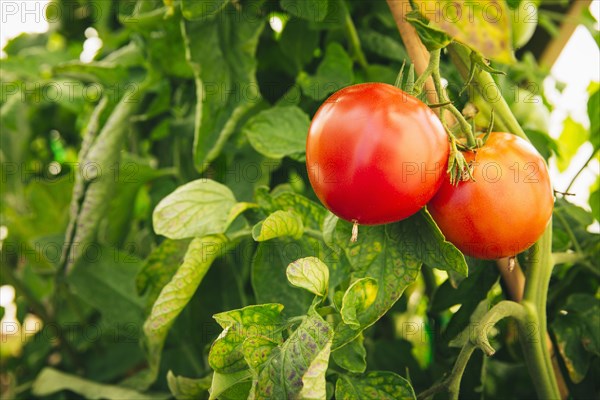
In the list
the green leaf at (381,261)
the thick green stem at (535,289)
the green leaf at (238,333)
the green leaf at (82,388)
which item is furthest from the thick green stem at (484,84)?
the green leaf at (82,388)

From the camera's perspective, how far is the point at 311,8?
1.71 ft

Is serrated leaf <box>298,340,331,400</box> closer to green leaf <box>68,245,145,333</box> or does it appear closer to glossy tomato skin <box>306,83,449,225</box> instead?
glossy tomato skin <box>306,83,449,225</box>

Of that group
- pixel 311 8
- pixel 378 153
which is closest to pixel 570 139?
pixel 311 8

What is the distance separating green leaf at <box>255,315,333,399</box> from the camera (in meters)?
0.35

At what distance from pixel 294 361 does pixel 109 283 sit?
417 mm

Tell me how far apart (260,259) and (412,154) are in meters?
0.21

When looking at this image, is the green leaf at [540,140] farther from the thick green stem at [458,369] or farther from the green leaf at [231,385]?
the green leaf at [231,385]

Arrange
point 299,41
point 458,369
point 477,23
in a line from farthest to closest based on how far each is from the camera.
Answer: point 299,41 < point 458,369 < point 477,23

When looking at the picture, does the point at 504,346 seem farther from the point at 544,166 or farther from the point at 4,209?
the point at 4,209

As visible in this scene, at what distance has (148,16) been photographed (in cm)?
60

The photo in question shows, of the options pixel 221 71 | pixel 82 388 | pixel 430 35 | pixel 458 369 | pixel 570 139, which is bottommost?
pixel 82 388

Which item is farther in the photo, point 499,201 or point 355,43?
point 355,43

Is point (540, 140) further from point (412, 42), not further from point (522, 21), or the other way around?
point (412, 42)

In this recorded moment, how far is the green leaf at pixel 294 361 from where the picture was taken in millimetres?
352
